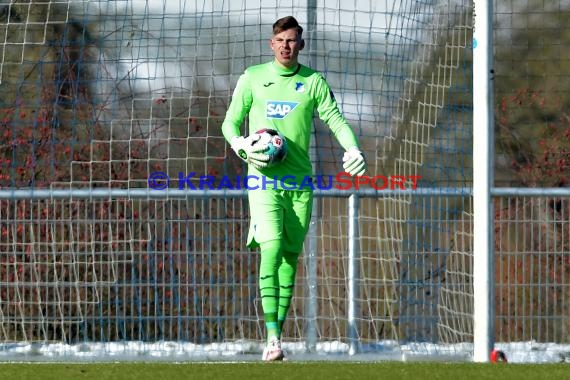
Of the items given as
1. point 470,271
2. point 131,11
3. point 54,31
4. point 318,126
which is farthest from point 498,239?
point 54,31

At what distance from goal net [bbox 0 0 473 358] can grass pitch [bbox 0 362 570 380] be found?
2.47 metres

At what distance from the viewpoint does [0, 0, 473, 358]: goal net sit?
29.7 feet

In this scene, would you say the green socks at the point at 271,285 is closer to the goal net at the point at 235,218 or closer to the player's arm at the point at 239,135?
the player's arm at the point at 239,135

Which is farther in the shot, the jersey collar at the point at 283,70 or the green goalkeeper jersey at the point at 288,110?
the jersey collar at the point at 283,70

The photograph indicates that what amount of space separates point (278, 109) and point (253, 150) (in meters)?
0.42

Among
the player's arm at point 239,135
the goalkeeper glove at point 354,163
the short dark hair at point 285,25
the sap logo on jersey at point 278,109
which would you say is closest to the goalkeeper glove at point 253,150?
the player's arm at point 239,135

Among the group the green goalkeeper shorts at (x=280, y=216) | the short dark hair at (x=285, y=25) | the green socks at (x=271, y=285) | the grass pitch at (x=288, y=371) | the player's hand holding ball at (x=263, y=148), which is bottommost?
the grass pitch at (x=288, y=371)

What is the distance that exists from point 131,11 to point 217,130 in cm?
156

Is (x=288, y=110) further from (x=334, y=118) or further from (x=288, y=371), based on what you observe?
(x=288, y=371)

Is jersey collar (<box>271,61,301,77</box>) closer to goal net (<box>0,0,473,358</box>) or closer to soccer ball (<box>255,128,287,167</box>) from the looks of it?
soccer ball (<box>255,128,287,167</box>)

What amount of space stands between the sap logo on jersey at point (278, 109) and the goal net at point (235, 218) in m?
1.33

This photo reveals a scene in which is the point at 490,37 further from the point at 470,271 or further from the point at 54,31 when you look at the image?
the point at 54,31

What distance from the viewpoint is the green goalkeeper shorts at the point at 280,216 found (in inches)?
301

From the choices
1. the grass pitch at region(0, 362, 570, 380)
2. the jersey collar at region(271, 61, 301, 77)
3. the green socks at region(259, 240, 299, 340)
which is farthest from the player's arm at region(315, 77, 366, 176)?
the grass pitch at region(0, 362, 570, 380)
